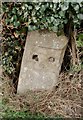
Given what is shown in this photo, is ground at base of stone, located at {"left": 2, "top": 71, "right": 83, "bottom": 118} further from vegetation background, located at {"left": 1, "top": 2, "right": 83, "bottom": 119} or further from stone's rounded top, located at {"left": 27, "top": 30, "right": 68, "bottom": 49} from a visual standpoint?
stone's rounded top, located at {"left": 27, "top": 30, "right": 68, "bottom": 49}

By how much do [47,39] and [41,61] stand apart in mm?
249

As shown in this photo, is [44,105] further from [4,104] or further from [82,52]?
[82,52]

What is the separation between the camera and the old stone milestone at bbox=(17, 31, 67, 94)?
3.36 metres

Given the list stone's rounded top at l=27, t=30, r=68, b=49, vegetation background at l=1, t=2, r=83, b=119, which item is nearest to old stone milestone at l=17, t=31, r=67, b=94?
stone's rounded top at l=27, t=30, r=68, b=49

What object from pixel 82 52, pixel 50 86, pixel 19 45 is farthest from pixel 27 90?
pixel 82 52

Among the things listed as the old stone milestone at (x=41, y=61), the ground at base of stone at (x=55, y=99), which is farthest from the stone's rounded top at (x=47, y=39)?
the ground at base of stone at (x=55, y=99)

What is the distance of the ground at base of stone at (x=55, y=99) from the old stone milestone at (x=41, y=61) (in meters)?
0.09

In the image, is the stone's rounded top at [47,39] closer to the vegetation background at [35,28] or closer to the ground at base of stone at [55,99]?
the vegetation background at [35,28]

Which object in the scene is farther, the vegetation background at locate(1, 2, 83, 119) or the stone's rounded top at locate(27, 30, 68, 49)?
the stone's rounded top at locate(27, 30, 68, 49)

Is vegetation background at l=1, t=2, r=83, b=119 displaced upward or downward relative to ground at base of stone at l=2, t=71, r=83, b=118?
upward

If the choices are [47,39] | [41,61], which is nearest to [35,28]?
[47,39]

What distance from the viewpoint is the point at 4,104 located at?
3391 millimetres

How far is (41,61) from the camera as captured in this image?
11.3 feet

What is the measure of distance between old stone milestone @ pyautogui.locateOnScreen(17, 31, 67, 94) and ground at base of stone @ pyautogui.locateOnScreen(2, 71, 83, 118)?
9 cm
